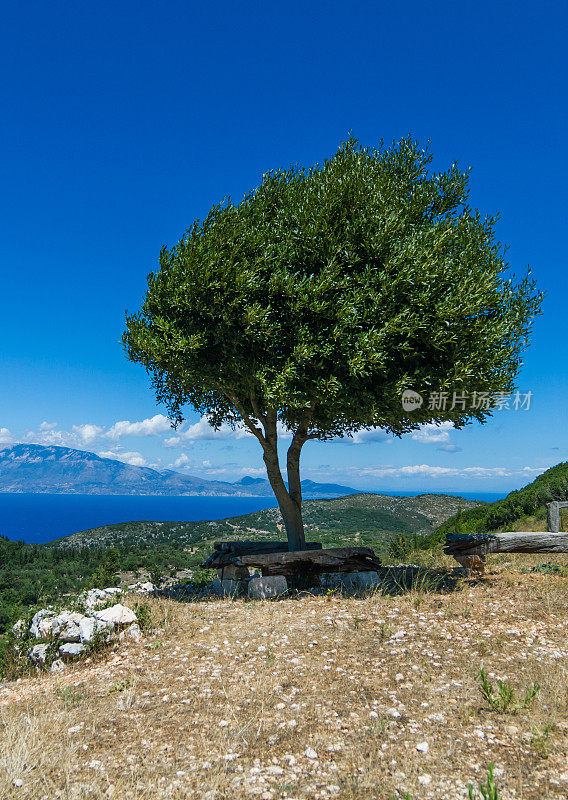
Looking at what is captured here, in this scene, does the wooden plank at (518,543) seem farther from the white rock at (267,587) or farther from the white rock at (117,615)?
the white rock at (117,615)

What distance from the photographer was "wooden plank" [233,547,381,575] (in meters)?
14.0

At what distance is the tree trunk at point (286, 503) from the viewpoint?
664 inches

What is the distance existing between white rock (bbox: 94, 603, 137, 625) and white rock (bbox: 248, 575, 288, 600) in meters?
4.26

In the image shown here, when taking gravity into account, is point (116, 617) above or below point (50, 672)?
above

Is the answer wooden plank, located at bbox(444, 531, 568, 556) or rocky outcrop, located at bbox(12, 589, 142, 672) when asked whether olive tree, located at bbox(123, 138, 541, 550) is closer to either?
wooden plank, located at bbox(444, 531, 568, 556)

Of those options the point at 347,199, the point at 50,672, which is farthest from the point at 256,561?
the point at 347,199

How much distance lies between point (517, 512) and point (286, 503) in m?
19.8

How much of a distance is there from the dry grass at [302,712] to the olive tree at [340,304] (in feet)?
21.5

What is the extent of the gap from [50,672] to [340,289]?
12533mm

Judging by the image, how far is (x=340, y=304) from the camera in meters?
13.6

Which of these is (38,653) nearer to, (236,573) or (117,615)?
→ (117,615)

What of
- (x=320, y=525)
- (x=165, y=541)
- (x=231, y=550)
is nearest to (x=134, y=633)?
(x=231, y=550)

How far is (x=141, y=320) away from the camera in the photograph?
1584 centimetres

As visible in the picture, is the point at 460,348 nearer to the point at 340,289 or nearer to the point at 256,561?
the point at 340,289
